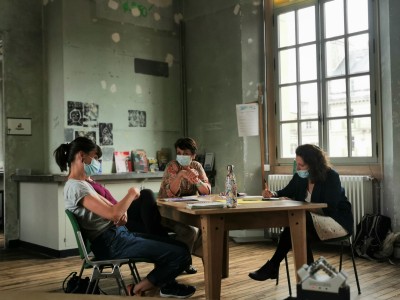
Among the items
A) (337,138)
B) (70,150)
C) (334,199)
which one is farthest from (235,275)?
(337,138)

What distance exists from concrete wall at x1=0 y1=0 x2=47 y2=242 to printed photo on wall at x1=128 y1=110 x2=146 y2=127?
3.46 ft

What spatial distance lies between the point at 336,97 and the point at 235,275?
241 centimetres

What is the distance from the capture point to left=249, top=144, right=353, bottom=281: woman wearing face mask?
333cm

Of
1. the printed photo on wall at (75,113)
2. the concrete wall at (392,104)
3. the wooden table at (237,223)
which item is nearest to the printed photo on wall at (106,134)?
the printed photo on wall at (75,113)

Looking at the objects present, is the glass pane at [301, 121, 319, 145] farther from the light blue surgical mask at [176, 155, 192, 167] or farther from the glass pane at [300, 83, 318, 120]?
Result: the light blue surgical mask at [176, 155, 192, 167]

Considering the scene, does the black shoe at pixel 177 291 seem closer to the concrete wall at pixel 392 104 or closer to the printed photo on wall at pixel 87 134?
the concrete wall at pixel 392 104

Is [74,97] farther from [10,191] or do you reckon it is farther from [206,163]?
[206,163]

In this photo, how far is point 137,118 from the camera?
20.1 ft

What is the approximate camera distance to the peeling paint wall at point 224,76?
5.85 metres

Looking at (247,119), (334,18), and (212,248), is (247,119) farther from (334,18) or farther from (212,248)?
(212,248)

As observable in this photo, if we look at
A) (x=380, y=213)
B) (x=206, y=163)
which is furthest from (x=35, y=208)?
(x=380, y=213)

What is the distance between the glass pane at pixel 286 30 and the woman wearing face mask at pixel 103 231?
11.8 feet

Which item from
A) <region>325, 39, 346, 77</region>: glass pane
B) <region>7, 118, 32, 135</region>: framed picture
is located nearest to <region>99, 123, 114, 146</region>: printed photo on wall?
<region>7, 118, 32, 135</region>: framed picture

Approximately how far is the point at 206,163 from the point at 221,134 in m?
0.43
